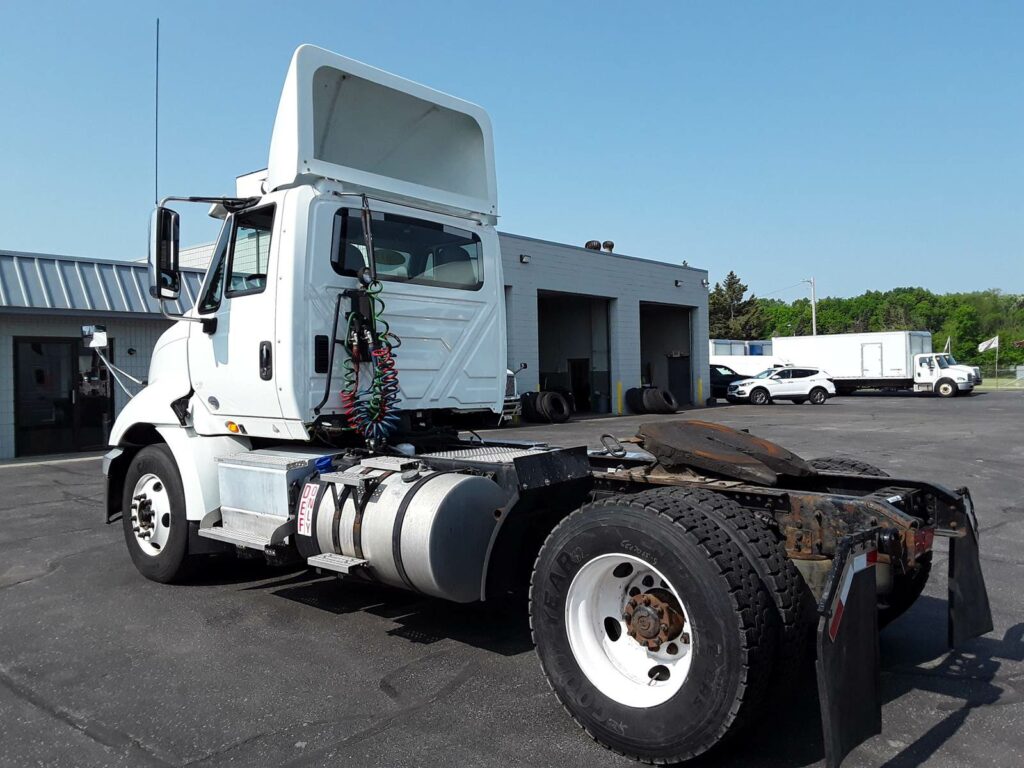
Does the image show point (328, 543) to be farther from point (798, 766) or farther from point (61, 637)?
point (798, 766)

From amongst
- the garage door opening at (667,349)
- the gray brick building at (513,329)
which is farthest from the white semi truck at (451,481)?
the garage door opening at (667,349)

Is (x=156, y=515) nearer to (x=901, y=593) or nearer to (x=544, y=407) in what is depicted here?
(x=901, y=593)

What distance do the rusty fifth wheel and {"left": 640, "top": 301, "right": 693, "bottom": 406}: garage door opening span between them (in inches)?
1181

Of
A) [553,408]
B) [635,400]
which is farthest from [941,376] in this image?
[553,408]

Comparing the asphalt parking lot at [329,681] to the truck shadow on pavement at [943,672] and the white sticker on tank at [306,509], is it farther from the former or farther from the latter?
the white sticker on tank at [306,509]

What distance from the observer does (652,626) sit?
3.38 m

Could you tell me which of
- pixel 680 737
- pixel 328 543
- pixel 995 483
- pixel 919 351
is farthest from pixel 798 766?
pixel 919 351

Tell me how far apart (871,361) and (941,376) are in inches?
128

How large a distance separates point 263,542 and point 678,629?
2854 mm

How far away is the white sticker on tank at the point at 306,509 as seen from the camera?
4.92 metres

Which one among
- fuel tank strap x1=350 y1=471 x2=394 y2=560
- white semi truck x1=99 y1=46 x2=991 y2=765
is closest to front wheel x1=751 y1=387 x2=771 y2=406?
white semi truck x1=99 y1=46 x2=991 y2=765

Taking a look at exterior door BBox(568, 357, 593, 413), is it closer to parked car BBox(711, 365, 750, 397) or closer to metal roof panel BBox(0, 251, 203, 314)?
parked car BBox(711, 365, 750, 397)

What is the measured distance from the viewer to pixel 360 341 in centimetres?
522

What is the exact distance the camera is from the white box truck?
124ft
